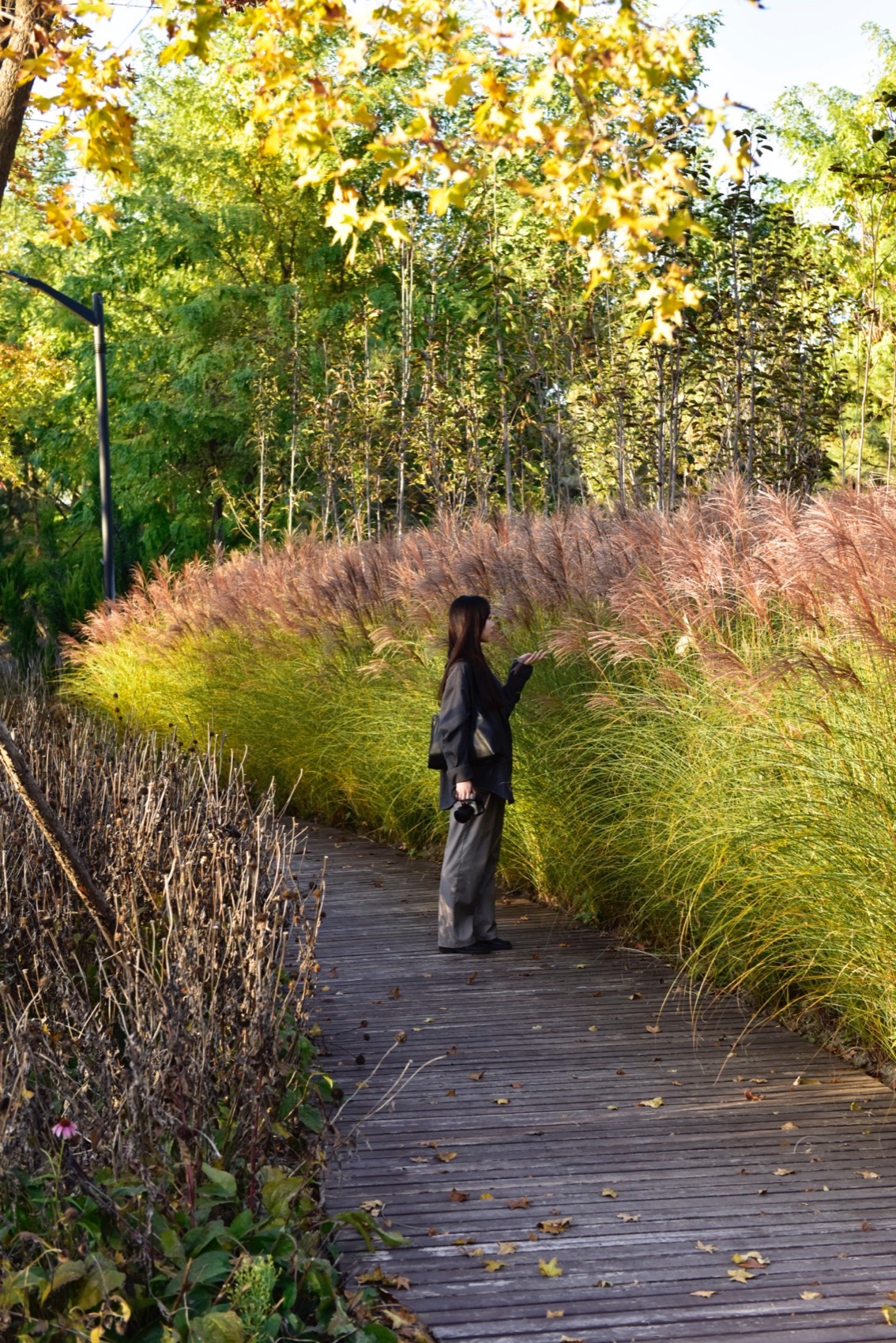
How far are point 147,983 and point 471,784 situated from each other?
3390 millimetres

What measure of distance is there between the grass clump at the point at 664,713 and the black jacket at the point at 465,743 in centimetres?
38

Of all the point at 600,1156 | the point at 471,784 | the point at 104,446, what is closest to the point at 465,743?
the point at 471,784

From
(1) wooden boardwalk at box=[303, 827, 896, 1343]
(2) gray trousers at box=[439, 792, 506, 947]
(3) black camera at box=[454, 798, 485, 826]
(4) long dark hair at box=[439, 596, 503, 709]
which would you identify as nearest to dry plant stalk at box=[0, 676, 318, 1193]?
(1) wooden boardwalk at box=[303, 827, 896, 1343]

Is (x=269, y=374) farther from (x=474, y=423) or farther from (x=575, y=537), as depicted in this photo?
(x=575, y=537)

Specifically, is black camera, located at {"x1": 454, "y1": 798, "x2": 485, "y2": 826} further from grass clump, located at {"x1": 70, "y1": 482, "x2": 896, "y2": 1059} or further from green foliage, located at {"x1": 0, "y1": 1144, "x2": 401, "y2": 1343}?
green foliage, located at {"x1": 0, "y1": 1144, "x2": 401, "y2": 1343}

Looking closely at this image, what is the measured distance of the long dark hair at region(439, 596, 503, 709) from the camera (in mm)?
8344

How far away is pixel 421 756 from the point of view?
33.9 ft

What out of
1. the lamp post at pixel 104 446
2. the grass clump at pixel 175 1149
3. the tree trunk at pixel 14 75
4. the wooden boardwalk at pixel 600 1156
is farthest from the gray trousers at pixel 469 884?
the lamp post at pixel 104 446

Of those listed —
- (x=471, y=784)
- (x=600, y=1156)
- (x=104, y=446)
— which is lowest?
(x=600, y=1156)

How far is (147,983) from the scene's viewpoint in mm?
5070

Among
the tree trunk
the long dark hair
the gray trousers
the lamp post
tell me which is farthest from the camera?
A: the lamp post

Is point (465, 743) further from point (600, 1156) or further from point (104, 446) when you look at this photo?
point (104, 446)

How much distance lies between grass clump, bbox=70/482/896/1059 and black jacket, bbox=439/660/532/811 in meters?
0.38

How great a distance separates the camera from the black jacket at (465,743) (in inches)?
326
